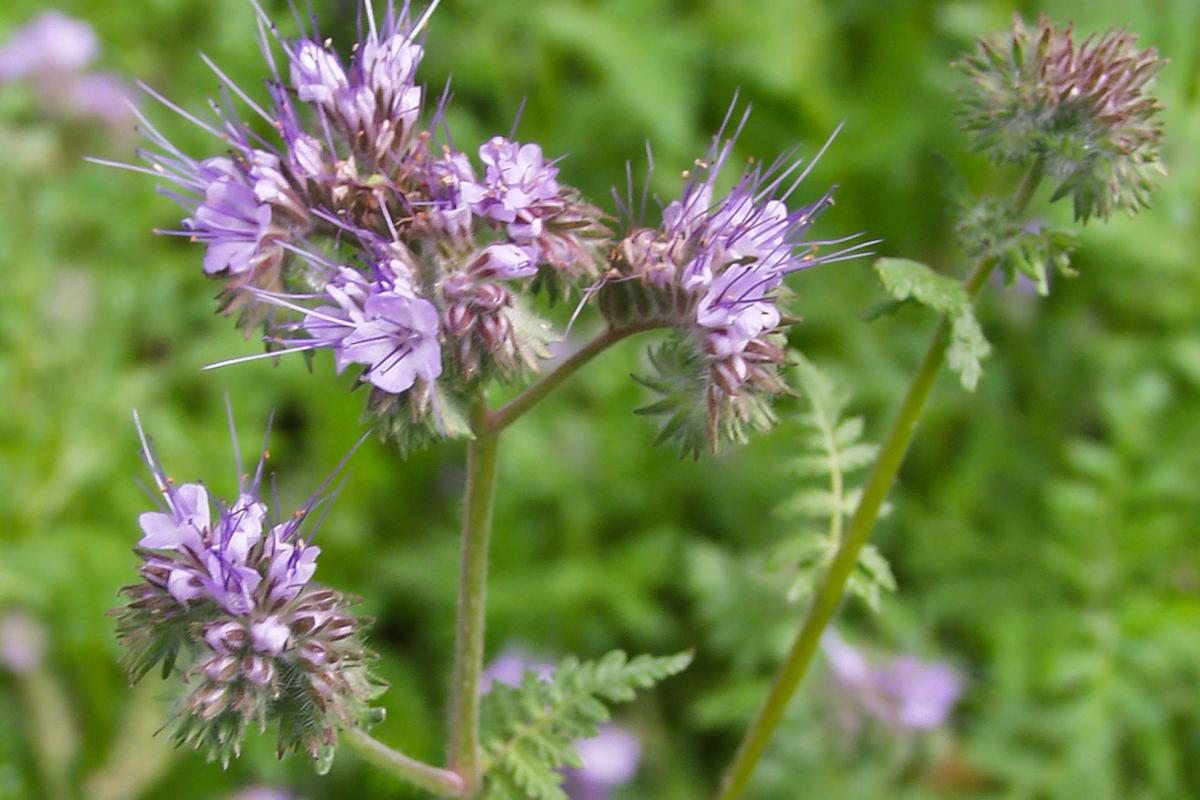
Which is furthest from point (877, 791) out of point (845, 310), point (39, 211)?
point (39, 211)

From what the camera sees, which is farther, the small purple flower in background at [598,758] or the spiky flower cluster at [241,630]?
the small purple flower in background at [598,758]

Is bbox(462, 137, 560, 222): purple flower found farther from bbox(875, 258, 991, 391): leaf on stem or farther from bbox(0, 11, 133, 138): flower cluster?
bbox(0, 11, 133, 138): flower cluster

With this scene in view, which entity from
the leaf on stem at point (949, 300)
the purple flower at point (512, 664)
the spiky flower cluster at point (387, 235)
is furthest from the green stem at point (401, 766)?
the purple flower at point (512, 664)

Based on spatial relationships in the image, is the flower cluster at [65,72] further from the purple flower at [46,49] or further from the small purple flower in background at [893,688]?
the small purple flower in background at [893,688]

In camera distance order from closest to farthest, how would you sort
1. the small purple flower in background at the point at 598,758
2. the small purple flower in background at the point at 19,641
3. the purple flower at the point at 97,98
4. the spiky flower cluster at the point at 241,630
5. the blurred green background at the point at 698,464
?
the spiky flower cluster at the point at 241,630 < the blurred green background at the point at 698,464 < the small purple flower in background at the point at 598,758 < the small purple flower in background at the point at 19,641 < the purple flower at the point at 97,98

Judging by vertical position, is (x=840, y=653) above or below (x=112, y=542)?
above

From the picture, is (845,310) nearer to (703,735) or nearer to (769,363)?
(703,735)

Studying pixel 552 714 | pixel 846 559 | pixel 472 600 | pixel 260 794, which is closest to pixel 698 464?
pixel 260 794
